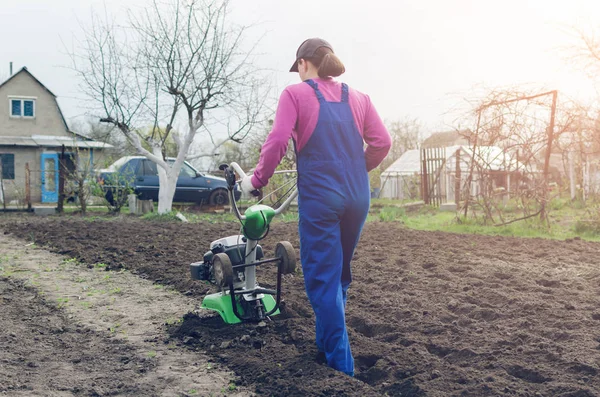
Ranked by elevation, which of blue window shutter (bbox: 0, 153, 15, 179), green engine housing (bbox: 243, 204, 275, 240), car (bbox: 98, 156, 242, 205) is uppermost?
blue window shutter (bbox: 0, 153, 15, 179)

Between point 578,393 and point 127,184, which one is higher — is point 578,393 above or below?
below

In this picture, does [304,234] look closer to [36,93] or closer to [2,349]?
[2,349]

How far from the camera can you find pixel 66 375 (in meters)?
3.47

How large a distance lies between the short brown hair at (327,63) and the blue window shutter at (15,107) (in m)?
28.0

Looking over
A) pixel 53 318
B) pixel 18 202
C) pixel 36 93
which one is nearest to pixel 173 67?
pixel 18 202

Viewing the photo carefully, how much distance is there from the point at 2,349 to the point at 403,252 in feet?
16.5

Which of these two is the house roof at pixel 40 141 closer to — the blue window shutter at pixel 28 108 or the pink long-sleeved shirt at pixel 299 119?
the blue window shutter at pixel 28 108

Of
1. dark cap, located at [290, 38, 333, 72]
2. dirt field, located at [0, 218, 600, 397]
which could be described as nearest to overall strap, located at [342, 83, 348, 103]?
dark cap, located at [290, 38, 333, 72]

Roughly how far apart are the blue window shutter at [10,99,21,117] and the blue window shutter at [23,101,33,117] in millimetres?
211

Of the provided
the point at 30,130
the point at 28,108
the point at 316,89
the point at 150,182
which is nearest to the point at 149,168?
the point at 150,182

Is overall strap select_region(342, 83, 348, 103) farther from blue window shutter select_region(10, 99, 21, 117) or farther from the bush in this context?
blue window shutter select_region(10, 99, 21, 117)

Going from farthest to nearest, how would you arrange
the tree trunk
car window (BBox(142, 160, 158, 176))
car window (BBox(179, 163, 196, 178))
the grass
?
car window (BBox(179, 163, 196, 178)), car window (BBox(142, 160, 158, 176)), the tree trunk, the grass

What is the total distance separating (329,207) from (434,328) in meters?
1.41

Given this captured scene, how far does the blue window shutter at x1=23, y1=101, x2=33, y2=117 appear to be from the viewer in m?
28.4
